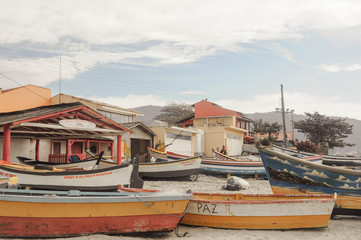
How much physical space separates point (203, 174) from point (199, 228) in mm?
14676

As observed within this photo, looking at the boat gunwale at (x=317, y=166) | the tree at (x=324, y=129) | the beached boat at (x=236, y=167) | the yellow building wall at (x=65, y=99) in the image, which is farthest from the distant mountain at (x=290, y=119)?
the boat gunwale at (x=317, y=166)

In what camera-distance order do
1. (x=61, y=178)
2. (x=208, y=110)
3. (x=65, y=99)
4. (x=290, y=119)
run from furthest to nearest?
1. (x=290, y=119)
2. (x=208, y=110)
3. (x=65, y=99)
4. (x=61, y=178)

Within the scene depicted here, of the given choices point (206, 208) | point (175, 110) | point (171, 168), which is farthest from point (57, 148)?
point (175, 110)

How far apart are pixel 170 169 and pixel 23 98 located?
16547 mm

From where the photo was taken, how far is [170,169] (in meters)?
18.6

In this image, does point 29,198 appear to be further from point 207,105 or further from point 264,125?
point 264,125

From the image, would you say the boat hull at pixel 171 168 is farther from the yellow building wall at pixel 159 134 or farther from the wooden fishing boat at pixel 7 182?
the yellow building wall at pixel 159 134

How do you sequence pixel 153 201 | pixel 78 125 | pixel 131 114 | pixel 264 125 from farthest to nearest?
pixel 264 125 → pixel 131 114 → pixel 78 125 → pixel 153 201

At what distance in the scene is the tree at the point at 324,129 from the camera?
5066cm

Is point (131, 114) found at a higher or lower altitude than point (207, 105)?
lower

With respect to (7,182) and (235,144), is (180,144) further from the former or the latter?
(7,182)

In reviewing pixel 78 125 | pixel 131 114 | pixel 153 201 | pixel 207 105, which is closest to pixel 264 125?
pixel 207 105

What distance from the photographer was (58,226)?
23.4 ft

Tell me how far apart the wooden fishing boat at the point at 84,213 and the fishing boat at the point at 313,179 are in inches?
158
